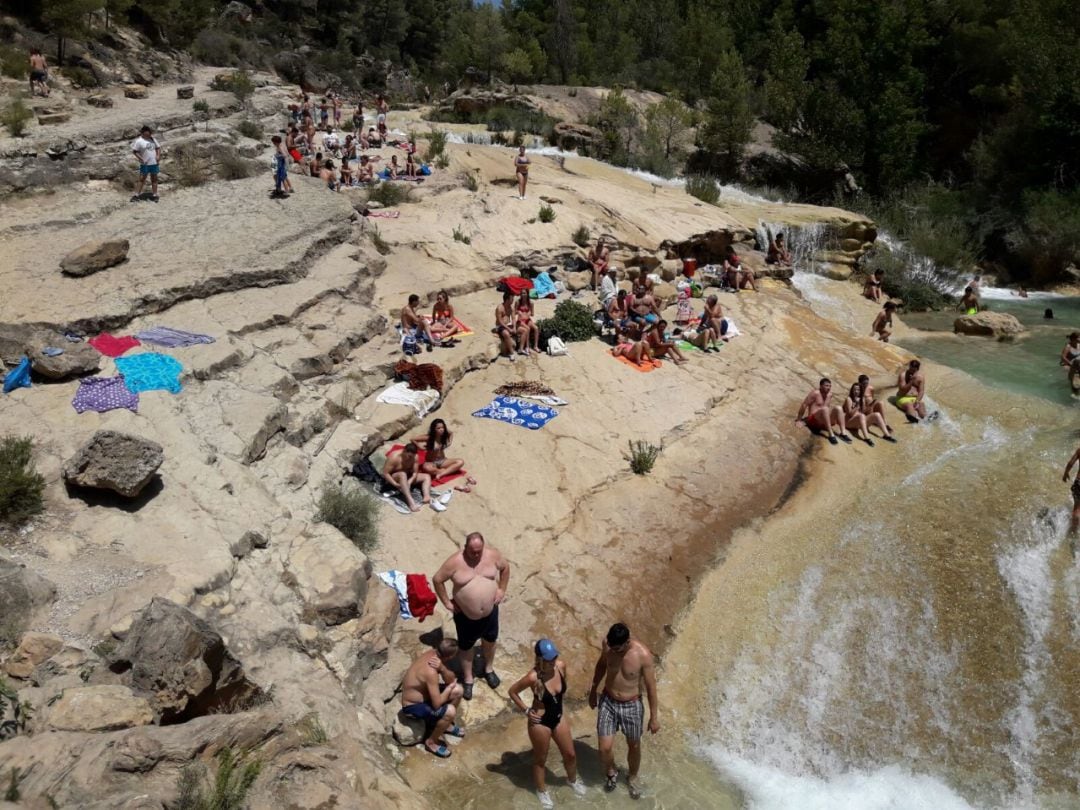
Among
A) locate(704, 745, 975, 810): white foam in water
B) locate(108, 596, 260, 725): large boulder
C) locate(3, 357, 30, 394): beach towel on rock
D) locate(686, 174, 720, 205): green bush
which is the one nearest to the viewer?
locate(108, 596, 260, 725): large boulder

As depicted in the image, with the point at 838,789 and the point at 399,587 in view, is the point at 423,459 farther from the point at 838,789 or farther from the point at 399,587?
the point at 838,789

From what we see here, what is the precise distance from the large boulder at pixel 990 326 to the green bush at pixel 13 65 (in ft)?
88.0

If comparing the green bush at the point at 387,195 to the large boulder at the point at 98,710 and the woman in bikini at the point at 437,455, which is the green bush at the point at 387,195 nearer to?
the woman in bikini at the point at 437,455

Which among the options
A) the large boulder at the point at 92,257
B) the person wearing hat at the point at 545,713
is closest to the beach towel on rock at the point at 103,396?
the large boulder at the point at 92,257

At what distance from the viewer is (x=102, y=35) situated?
2894 cm

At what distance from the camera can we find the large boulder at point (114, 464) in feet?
20.8

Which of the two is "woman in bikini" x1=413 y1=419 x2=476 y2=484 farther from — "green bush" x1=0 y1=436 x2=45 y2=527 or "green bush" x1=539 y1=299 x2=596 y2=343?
"green bush" x1=539 y1=299 x2=596 y2=343

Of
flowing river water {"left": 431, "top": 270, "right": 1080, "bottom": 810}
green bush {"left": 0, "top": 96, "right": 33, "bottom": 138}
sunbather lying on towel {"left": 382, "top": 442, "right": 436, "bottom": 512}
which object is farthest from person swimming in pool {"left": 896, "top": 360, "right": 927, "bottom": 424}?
green bush {"left": 0, "top": 96, "right": 33, "bottom": 138}

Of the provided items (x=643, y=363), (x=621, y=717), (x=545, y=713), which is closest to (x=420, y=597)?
(x=545, y=713)

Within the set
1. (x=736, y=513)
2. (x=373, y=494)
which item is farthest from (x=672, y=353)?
(x=373, y=494)

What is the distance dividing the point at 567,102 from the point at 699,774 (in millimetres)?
29736

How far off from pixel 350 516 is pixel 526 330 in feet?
17.4

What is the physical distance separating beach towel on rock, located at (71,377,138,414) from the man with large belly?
3955 millimetres

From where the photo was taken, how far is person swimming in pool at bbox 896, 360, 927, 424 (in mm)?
11922
